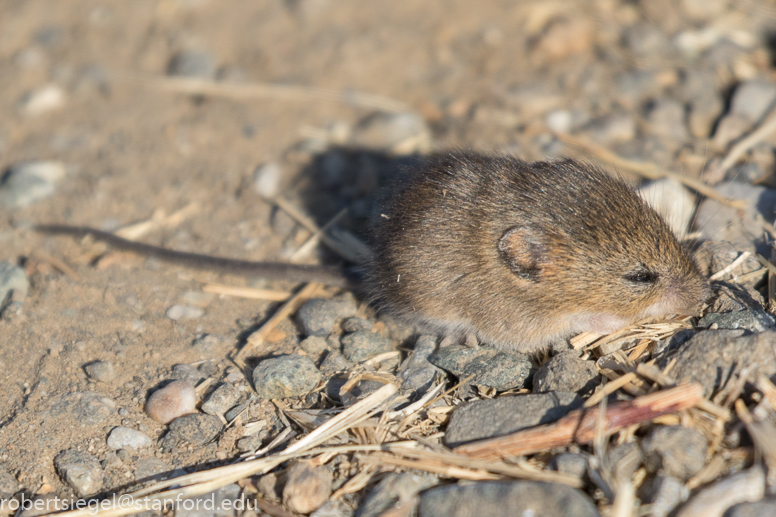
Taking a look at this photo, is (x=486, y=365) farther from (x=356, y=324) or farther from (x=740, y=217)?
(x=740, y=217)

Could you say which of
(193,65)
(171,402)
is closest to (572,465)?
(171,402)

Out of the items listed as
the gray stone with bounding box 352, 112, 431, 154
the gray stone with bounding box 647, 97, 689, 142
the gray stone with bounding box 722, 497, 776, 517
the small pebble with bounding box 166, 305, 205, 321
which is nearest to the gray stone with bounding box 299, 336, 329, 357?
the small pebble with bounding box 166, 305, 205, 321

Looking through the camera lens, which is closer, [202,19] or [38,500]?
[38,500]

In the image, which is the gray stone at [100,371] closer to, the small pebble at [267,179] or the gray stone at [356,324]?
the gray stone at [356,324]

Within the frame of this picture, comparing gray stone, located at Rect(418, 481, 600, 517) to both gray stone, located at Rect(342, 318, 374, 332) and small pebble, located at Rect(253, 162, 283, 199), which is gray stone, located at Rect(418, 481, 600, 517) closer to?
gray stone, located at Rect(342, 318, 374, 332)

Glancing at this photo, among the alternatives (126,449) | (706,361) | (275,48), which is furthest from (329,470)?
(275,48)

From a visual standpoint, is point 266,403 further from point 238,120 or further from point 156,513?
point 238,120
